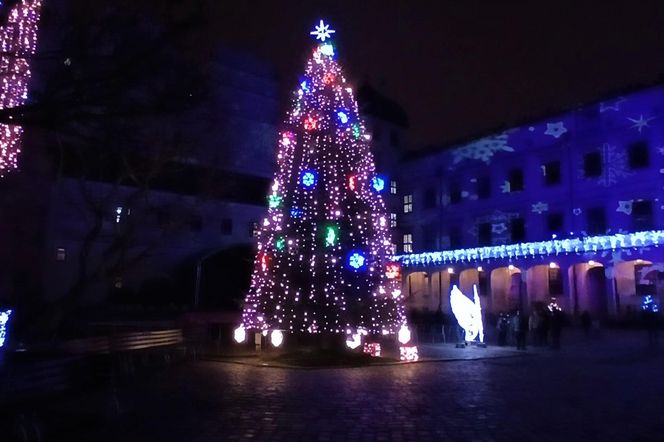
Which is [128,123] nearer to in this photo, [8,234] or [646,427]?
[646,427]

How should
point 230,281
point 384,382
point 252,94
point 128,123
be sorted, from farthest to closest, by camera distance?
point 252,94 < point 230,281 < point 384,382 < point 128,123

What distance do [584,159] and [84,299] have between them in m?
33.4

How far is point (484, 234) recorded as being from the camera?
4912 cm

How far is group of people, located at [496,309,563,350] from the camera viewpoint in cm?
2477

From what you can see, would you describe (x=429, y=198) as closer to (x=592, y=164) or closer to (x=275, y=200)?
(x=592, y=164)

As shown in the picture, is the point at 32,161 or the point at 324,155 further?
the point at 32,161

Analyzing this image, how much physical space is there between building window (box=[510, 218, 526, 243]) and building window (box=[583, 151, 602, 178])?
596cm

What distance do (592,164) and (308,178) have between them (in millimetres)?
28124

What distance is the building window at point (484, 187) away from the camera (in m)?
49.1

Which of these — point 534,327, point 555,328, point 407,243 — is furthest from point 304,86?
point 407,243

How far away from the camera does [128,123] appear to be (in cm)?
1047

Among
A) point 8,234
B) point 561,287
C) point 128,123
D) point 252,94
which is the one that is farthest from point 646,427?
point 252,94

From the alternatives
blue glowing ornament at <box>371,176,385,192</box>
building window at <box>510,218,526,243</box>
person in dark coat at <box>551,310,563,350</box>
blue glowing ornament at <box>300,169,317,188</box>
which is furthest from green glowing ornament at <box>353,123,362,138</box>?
building window at <box>510,218,526,243</box>

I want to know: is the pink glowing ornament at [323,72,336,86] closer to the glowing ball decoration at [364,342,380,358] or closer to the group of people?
the glowing ball decoration at [364,342,380,358]
